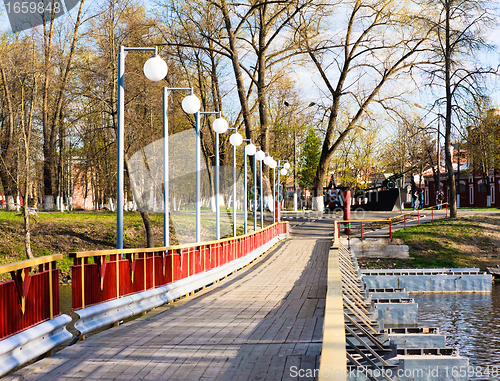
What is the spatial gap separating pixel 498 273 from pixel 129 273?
25.5 metres

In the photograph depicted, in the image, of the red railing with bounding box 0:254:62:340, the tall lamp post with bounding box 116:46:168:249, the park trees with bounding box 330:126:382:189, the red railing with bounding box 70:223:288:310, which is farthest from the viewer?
the park trees with bounding box 330:126:382:189

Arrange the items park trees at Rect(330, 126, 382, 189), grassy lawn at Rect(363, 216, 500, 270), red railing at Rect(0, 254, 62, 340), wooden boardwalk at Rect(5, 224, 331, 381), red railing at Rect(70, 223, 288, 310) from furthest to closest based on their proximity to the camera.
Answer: park trees at Rect(330, 126, 382, 189) < grassy lawn at Rect(363, 216, 500, 270) < red railing at Rect(70, 223, 288, 310) < red railing at Rect(0, 254, 62, 340) < wooden boardwalk at Rect(5, 224, 331, 381)

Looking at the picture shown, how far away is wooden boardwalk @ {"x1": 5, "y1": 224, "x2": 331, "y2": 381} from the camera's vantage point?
593cm

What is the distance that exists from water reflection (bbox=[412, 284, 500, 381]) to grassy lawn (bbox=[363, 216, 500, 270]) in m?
3.69

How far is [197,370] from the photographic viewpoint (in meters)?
6.01

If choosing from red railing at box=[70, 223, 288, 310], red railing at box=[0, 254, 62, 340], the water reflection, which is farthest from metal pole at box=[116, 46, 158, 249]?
the water reflection

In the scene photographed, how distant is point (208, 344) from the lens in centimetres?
738

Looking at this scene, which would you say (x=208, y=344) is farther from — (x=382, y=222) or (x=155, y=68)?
(x=382, y=222)

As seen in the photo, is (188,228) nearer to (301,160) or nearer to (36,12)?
(36,12)

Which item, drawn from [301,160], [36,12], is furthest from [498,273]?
[301,160]

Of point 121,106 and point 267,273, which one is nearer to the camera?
point 121,106

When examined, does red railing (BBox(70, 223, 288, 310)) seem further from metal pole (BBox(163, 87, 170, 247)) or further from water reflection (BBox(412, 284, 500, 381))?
water reflection (BBox(412, 284, 500, 381))

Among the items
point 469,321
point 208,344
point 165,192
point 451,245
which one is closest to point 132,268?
point 208,344

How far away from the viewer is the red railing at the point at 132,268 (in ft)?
26.1
